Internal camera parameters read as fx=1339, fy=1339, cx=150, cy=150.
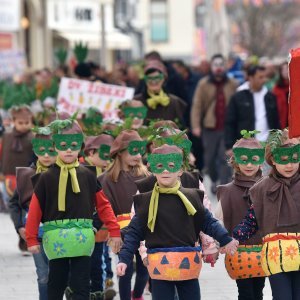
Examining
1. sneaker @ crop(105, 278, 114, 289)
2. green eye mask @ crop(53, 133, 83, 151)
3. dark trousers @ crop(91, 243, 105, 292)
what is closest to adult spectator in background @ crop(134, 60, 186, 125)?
sneaker @ crop(105, 278, 114, 289)

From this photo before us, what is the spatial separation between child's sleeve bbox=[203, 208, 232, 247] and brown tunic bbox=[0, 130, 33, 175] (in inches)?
249

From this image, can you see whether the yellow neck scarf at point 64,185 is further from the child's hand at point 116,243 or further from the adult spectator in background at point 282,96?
the adult spectator in background at point 282,96

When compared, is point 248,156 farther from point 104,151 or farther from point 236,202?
point 104,151

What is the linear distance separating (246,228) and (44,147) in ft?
6.52

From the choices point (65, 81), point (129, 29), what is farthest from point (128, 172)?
point (129, 29)

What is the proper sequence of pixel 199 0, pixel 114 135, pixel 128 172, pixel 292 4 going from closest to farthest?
1. pixel 128 172
2. pixel 114 135
3. pixel 292 4
4. pixel 199 0

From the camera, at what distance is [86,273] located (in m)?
9.20

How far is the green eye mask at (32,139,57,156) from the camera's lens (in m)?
9.95

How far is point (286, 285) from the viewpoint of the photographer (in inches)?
330

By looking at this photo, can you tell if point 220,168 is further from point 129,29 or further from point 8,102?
point 129,29

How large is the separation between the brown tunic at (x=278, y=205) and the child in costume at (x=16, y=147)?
607 centimetres

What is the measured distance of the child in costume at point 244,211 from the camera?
357 inches

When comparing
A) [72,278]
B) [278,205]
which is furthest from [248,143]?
[72,278]

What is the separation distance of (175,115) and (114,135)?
323cm
